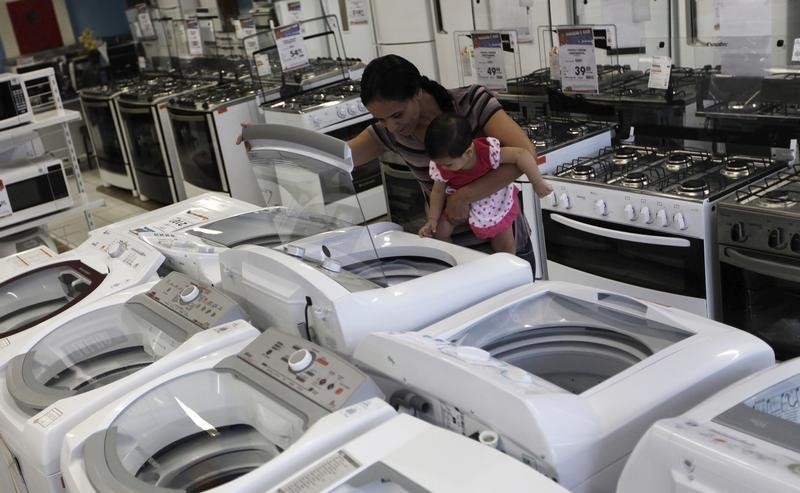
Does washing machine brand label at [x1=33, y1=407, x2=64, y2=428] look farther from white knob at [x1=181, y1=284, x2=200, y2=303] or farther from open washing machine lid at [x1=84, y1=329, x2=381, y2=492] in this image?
white knob at [x1=181, y1=284, x2=200, y2=303]

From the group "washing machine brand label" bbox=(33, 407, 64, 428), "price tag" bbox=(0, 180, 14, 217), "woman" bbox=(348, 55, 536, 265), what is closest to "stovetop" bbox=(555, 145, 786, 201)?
"woman" bbox=(348, 55, 536, 265)

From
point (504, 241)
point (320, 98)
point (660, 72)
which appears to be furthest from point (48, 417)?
point (320, 98)

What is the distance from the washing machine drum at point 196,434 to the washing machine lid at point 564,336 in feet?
1.44

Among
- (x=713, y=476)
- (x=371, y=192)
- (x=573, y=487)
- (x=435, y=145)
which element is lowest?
(x=371, y=192)

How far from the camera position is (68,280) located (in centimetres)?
278

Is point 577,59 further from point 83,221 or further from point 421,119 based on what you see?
point 83,221

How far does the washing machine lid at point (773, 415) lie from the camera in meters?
1.17

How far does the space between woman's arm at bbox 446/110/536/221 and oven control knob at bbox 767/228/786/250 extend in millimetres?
1023

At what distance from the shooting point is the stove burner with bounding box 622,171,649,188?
3.43 meters

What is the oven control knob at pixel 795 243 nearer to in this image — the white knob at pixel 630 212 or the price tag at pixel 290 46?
the white knob at pixel 630 212

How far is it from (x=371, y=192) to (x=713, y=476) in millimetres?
4764

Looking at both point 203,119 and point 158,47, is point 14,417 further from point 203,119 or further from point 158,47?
point 158,47

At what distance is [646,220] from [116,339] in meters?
2.08

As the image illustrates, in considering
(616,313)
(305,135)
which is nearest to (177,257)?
(305,135)
